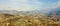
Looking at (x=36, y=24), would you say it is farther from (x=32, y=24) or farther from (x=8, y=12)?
(x=8, y=12)

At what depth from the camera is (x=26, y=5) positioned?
5.09ft

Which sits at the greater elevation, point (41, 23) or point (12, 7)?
point (12, 7)

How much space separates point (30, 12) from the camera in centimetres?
154

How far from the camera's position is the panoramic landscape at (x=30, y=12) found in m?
1.52

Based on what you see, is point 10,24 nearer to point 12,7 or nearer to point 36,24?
point 12,7

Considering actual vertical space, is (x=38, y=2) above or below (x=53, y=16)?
above

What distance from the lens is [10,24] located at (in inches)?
59.0

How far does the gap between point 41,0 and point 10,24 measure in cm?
60

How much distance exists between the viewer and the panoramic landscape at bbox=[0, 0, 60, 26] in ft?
4.99

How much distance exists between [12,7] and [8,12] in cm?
10

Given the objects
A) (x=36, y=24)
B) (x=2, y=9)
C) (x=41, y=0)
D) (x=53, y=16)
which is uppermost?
(x=41, y=0)

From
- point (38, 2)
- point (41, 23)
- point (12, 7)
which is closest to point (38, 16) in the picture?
point (41, 23)

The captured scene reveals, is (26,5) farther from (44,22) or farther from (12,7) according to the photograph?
(44,22)

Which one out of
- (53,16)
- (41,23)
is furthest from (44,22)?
(53,16)
